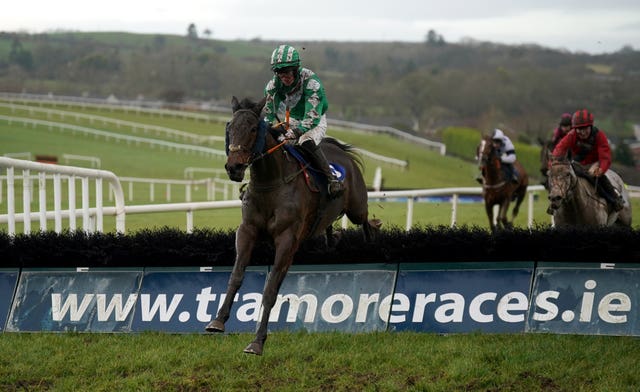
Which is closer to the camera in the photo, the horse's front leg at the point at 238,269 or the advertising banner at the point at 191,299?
the horse's front leg at the point at 238,269

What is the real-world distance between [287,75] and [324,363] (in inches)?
84.4

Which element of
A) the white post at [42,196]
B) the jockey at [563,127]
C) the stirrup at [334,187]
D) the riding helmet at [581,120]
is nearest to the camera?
the stirrup at [334,187]

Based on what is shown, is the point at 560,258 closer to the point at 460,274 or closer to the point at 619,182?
the point at 460,274

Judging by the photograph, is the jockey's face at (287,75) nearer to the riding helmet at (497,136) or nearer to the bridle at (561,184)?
the bridle at (561,184)

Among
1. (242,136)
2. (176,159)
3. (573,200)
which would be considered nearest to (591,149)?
(573,200)

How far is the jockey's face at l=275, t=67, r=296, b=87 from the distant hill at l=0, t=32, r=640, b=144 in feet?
85.4

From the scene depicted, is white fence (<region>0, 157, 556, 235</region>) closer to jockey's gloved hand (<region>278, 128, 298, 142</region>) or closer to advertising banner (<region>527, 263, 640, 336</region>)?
jockey's gloved hand (<region>278, 128, 298, 142</region>)

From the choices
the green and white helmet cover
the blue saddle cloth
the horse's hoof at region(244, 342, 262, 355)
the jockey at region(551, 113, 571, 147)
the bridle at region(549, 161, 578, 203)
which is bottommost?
the horse's hoof at region(244, 342, 262, 355)

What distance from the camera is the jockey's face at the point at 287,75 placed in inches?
268

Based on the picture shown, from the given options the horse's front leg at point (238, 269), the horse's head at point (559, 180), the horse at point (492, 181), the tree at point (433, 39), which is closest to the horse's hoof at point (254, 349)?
the horse's front leg at point (238, 269)

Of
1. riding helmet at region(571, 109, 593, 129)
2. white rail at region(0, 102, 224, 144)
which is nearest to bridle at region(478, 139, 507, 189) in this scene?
riding helmet at region(571, 109, 593, 129)

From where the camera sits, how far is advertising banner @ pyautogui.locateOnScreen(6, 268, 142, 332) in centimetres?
714

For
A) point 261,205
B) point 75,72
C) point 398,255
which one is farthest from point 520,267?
point 75,72

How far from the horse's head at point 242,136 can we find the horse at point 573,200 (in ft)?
13.2
